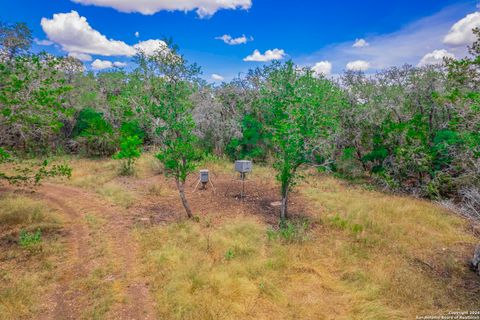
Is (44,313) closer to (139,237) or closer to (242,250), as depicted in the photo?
(139,237)

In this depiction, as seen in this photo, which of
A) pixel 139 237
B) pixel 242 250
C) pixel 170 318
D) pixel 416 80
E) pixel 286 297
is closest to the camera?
pixel 170 318

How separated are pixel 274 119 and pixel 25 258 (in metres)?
13.9

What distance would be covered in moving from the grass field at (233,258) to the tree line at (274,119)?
68.8 inches

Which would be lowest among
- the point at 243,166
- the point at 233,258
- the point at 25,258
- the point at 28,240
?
the point at 233,258

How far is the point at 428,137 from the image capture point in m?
15.3

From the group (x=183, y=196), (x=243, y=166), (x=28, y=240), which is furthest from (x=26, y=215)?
(x=243, y=166)

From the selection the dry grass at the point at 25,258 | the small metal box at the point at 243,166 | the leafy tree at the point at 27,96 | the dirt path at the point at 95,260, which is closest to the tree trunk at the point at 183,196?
the dirt path at the point at 95,260

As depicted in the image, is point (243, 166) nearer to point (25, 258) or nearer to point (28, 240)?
point (28, 240)

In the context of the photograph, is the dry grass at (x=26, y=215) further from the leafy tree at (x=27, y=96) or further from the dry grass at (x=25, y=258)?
the leafy tree at (x=27, y=96)

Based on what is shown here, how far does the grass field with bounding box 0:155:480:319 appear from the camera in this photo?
19.9 ft

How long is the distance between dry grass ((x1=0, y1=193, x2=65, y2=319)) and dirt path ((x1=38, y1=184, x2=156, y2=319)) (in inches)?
14.2

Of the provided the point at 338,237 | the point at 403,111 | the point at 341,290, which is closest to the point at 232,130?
the point at 403,111

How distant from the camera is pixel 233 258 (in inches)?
313

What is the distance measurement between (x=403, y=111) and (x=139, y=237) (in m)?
16.4
